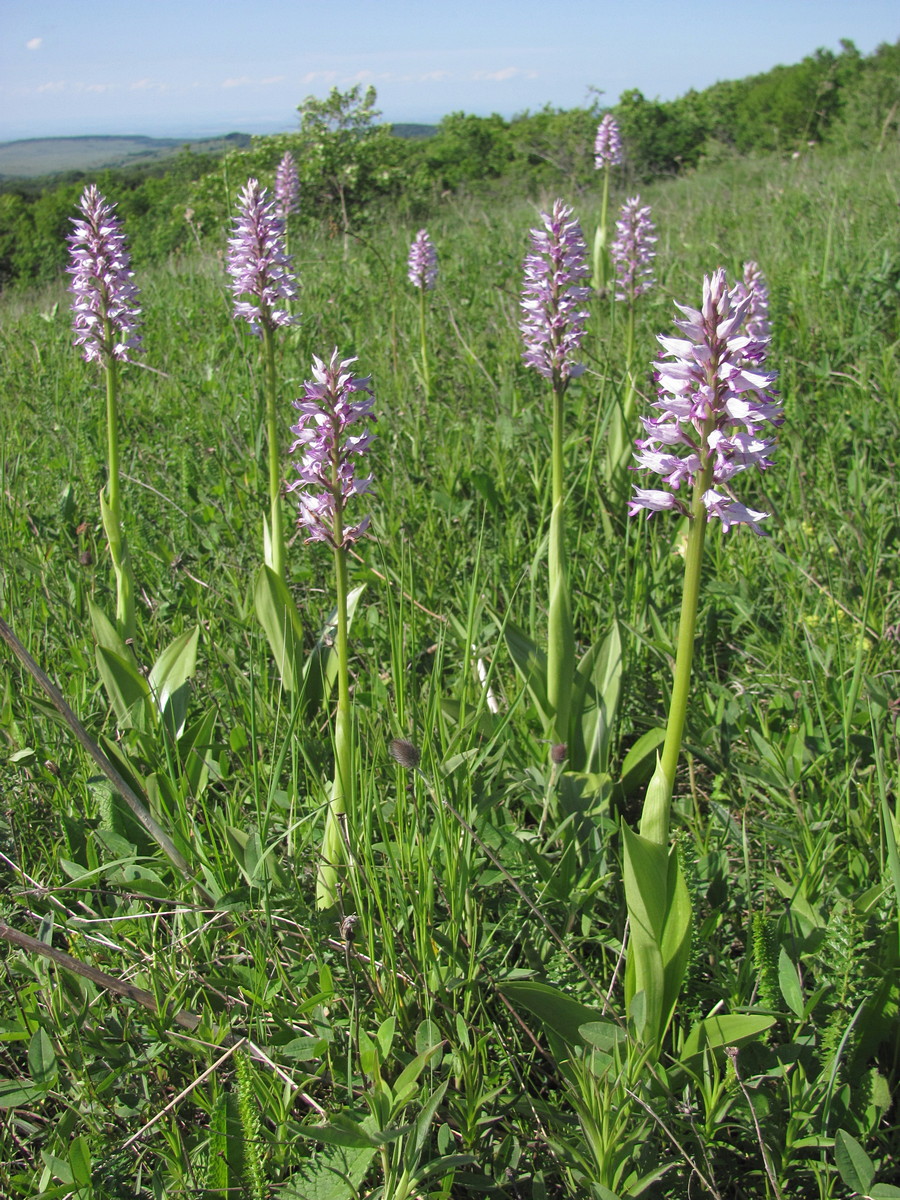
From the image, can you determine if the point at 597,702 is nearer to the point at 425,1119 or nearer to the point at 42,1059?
the point at 425,1119

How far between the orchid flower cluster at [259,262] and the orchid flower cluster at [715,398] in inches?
65.0

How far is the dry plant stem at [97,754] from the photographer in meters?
1.43

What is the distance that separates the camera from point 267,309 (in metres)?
2.68

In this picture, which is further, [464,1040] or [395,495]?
[395,495]

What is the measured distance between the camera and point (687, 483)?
1.40 meters

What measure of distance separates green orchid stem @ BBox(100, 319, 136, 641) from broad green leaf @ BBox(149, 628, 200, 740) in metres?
0.24

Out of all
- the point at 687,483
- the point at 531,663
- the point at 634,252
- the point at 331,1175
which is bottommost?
the point at 331,1175

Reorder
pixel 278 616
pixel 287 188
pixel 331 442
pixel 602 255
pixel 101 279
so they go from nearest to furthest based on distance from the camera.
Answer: pixel 331 442
pixel 278 616
pixel 101 279
pixel 602 255
pixel 287 188

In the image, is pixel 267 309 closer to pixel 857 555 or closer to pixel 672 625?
pixel 672 625

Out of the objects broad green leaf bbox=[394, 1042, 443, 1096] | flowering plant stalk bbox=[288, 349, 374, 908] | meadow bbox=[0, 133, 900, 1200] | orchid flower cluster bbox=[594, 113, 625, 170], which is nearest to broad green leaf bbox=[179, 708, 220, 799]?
meadow bbox=[0, 133, 900, 1200]

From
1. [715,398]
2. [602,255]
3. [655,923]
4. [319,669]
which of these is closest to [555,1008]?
[655,923]

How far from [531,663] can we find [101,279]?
1.88 meters

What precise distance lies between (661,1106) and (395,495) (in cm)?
257

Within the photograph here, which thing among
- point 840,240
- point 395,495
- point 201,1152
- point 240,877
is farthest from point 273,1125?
point 840,240
